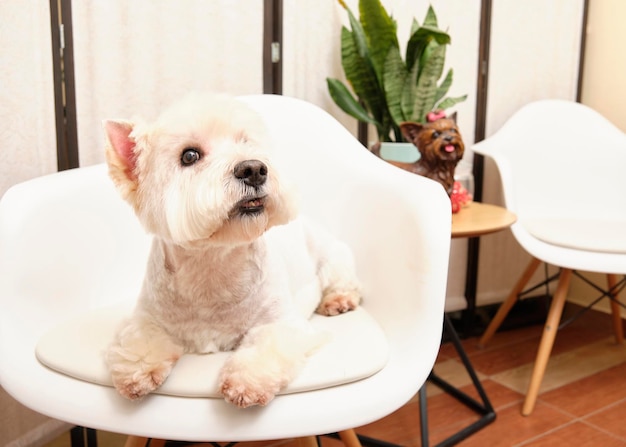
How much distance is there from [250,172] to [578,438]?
1.50 m

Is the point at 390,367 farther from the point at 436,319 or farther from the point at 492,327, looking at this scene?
the point at 492,327

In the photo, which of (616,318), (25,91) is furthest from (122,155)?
(616,318)

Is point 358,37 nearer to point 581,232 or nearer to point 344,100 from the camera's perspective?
point 344,100

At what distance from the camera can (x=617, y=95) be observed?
2678mm

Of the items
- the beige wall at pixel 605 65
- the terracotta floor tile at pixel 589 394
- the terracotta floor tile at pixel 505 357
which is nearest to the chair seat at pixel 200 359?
the terracotta floor tile at pixel 589 394

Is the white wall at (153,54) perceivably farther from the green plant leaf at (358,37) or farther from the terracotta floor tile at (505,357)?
the terracotta floor tile at (505,357)

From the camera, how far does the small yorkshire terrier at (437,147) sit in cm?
178

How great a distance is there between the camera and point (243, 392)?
880mm

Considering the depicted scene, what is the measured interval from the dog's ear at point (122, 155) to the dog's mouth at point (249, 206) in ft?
0.68

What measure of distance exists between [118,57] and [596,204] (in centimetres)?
189

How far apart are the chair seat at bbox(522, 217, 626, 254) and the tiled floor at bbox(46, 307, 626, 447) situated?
1.88 feet

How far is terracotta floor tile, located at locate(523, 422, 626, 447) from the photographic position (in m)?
1.79

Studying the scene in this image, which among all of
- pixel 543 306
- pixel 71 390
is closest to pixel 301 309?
pixel 71 390

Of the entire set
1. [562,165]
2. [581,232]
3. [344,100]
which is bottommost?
[581,232]
